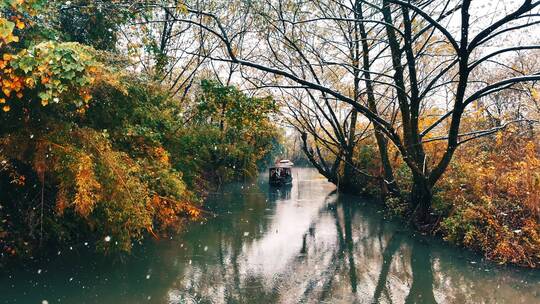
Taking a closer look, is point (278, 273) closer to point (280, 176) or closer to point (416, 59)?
point (416, 59)

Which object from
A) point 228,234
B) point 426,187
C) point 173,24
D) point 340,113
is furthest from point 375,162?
point 173,24

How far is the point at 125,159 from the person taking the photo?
27.3 feet

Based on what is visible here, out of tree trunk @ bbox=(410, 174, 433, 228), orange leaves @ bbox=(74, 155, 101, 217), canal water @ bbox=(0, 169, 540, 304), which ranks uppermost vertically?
orange leaves @ bbox=(74, 155, 101, 217)

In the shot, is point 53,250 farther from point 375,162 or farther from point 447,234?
point 375,162

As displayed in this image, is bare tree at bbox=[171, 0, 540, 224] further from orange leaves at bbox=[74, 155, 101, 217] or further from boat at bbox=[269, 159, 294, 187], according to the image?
boat at bbox=[269, 159, 294, 187]

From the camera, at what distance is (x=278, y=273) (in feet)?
27.4

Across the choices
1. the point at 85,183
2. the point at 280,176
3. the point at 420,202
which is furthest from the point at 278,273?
the point at 280,176

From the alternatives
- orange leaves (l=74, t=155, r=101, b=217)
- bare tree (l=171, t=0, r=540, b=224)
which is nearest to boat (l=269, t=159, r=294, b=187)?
bare tree (l=171, t=0, r=540, b=224)

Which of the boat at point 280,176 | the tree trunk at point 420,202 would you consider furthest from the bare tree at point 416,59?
the boat at point 280,176

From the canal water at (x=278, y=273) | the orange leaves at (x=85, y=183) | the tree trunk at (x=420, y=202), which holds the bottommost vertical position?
the canal water at (x=278, y=273)

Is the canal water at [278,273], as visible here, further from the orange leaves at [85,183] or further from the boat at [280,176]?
the boat at [280,176]

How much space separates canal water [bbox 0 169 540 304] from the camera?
697cm

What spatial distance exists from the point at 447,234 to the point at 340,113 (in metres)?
11.8

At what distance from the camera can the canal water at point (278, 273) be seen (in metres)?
6.97
